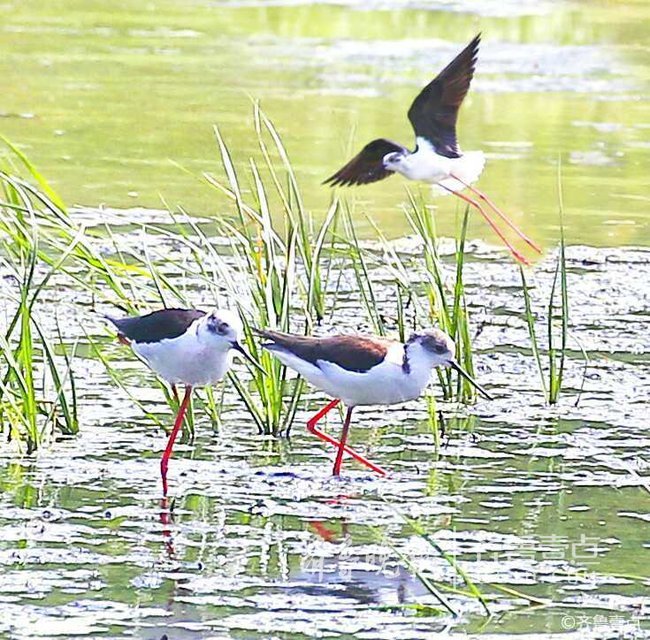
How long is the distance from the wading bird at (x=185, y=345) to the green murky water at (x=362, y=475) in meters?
0.30

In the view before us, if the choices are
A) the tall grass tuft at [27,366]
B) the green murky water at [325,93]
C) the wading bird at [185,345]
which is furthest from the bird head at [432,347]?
the green murky water at [325,93]

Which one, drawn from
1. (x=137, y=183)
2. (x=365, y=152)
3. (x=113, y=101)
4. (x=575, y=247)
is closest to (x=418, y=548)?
(x=365, y=152)

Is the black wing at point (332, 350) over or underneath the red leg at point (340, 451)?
over

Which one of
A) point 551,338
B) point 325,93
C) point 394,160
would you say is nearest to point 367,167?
point 394,160

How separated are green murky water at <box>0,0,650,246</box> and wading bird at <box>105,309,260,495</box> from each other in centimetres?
370

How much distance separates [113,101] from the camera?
45.2ft

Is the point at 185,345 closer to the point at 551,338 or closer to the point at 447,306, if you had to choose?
the point at 447,306

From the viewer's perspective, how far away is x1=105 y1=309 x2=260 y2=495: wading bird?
5727 mm

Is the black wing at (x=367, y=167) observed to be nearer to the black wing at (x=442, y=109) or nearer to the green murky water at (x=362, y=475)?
the black wing at (x=442, y=109)

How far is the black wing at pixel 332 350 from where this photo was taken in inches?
232

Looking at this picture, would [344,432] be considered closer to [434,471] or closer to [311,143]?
[434,471]

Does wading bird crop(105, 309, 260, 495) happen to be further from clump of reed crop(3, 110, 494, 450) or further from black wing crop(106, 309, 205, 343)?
clump of reed crop(3, 110, 494, 450)
